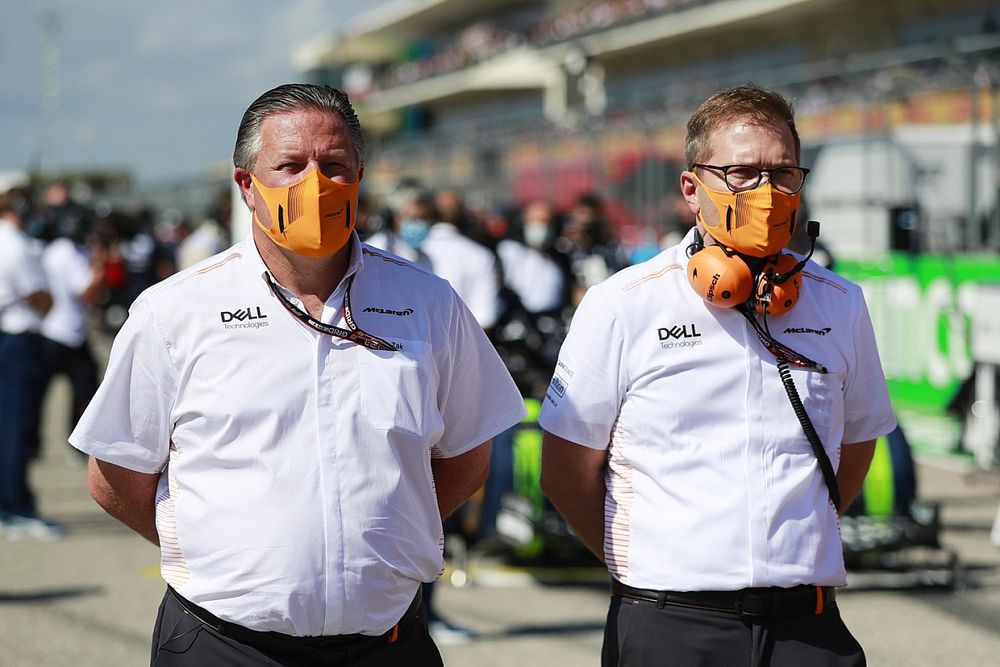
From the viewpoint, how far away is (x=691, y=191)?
316cm

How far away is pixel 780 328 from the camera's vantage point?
10.0 feet

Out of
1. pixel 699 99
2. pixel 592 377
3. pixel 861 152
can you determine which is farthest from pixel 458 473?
pixel 699 99

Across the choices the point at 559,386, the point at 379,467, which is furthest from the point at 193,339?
the point at 559,386

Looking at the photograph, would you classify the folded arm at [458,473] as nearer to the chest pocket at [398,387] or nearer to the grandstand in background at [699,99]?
the chest pocket at [398,387]

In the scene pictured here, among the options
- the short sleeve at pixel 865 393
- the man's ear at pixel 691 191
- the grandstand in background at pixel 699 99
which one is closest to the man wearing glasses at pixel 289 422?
the man's ear at pixel 691 191

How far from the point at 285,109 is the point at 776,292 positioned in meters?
1.15

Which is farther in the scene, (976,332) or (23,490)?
(976,332)

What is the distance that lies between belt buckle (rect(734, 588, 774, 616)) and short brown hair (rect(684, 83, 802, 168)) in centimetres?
99

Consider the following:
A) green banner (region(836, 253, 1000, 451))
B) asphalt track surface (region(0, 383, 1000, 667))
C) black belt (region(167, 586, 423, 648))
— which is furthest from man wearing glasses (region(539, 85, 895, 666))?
green banner (region(836, 253, 1000, 451))

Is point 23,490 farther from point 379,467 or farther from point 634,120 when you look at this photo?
point 634,120

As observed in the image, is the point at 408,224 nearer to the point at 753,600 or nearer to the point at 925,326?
the point at 753,600

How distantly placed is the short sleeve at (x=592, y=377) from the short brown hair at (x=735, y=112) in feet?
1.36

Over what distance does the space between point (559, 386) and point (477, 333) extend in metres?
0.24

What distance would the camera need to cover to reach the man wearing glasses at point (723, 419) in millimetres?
2908
